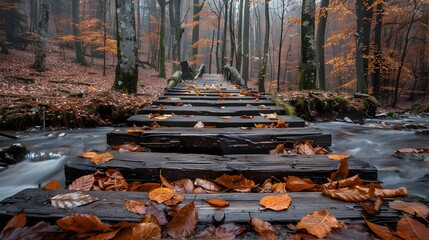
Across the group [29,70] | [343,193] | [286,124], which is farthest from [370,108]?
[29,70]

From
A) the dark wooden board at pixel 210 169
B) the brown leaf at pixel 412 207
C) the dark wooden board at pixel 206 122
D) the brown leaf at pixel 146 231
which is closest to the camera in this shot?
the brown leaf at pixel 146 231

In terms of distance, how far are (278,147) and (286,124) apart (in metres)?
0.78

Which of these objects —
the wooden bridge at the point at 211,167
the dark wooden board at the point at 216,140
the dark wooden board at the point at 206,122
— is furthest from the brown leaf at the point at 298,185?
the dark wooden board at the point at 206,122

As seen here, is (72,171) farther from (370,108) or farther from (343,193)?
(370,108)

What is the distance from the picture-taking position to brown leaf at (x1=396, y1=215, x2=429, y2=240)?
3.38 feet

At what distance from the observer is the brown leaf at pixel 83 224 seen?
3.49ft

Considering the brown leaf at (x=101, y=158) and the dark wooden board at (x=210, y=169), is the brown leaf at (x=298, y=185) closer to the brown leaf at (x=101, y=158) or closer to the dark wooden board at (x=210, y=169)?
the dark wooden board at (x=210, y=169)

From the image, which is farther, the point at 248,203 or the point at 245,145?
the point at 245,145

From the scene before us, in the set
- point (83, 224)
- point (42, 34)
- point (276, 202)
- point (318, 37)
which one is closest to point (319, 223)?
point (276, 202)

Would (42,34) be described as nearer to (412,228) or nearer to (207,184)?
(207,184)

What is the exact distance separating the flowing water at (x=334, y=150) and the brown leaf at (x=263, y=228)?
1.40 meters

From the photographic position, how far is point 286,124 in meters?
2.81

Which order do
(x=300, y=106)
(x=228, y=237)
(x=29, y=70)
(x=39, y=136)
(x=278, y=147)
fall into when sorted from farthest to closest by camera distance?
1. (x=29, y=70)
2. (x=300, y=106)
3. (x=39, y=136)
4. (x=278, y=147)
5. (x=228, y=237)

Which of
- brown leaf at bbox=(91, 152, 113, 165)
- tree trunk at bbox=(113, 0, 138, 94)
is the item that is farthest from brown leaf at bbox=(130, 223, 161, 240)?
tree trunk at bbox=(113, 0, 138, 94)
